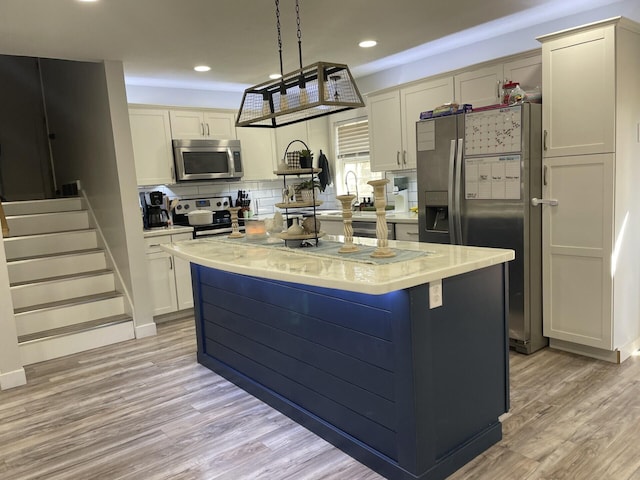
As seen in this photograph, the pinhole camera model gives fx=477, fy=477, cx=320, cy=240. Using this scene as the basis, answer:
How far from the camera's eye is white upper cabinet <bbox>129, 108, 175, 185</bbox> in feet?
16.2

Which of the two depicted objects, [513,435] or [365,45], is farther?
[365,45]

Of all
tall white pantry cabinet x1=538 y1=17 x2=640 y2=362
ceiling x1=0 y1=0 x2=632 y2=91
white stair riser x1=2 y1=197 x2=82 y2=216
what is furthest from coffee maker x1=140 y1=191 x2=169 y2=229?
tall white pantry cabinet x1=538 y1=17 x2=640 y2=362

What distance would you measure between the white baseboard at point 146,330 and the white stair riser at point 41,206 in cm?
181

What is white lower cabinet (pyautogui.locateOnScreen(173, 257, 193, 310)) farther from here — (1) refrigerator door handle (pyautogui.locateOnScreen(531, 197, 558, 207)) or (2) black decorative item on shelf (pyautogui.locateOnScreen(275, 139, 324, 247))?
(1) refrigerator door handle (pyautogui.locateOnScreen(531, 197, 558, 207))

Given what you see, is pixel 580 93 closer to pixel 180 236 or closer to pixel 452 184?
pixel 452 184

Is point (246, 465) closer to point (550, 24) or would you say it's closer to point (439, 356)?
point (439, 356)

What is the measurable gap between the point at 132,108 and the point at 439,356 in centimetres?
414

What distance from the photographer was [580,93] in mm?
3156

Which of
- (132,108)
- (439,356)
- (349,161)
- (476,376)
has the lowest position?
(476,376)

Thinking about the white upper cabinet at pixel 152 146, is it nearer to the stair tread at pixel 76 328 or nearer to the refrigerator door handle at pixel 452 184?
the stair tread at pixel 76 328

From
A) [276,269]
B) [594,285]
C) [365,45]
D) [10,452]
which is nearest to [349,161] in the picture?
[365,45]

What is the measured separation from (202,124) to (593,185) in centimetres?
395

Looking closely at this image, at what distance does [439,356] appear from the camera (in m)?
2.08

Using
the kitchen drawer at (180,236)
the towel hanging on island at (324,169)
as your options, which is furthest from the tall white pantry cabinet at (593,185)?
the kitchen drawer at (180,236)
